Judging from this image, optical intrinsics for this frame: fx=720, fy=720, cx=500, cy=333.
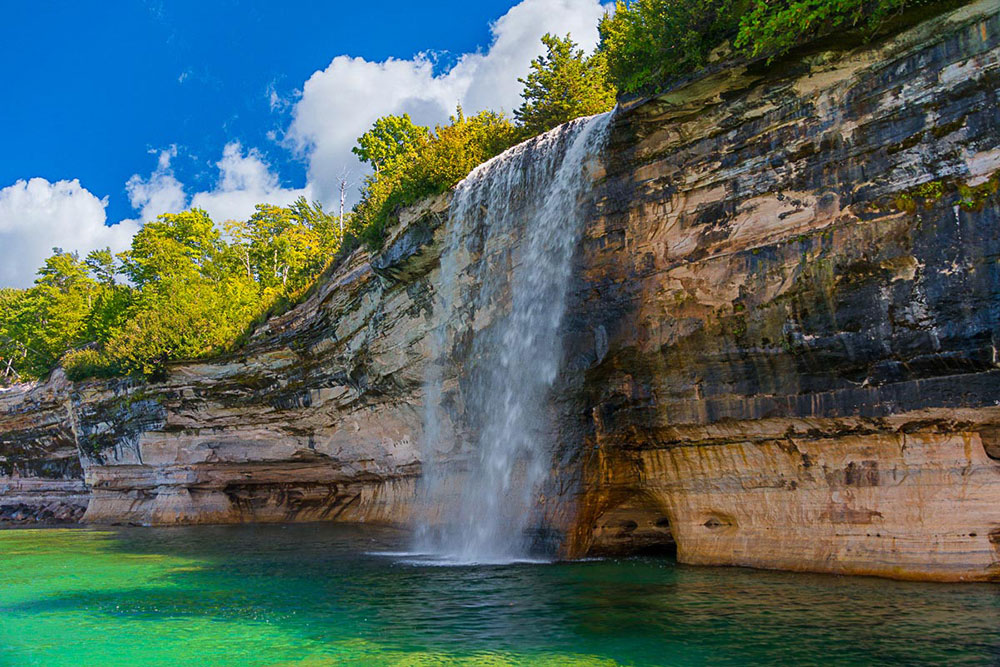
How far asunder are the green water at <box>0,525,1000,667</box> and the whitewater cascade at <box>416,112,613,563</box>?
246 centimetres

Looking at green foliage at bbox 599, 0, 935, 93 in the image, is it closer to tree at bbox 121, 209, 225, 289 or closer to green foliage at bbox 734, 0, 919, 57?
green foliage at bbox 734, 0, 919, 57

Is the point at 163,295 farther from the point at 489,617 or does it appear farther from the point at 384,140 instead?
the point at 489,617

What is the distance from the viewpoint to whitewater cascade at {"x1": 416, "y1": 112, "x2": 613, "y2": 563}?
51.5 feet

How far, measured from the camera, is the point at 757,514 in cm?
1291

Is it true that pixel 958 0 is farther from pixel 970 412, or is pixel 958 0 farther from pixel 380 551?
pixel 380 551

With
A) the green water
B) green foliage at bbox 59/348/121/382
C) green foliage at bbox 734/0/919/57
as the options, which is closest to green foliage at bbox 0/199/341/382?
green foliage at bbox 59/348/121/382

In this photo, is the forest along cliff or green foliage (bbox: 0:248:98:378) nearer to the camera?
the forest along cliff

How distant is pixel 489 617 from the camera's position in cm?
945

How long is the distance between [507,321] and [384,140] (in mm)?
33976

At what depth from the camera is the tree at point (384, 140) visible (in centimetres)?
4784

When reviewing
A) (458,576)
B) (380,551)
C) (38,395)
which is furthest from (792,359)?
(38,395)

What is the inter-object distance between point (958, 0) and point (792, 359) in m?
5.95

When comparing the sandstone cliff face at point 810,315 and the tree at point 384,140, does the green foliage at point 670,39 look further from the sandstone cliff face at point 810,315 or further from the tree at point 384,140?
the tree at point 384,140

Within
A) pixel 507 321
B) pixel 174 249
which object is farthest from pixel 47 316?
pixel 507 321
